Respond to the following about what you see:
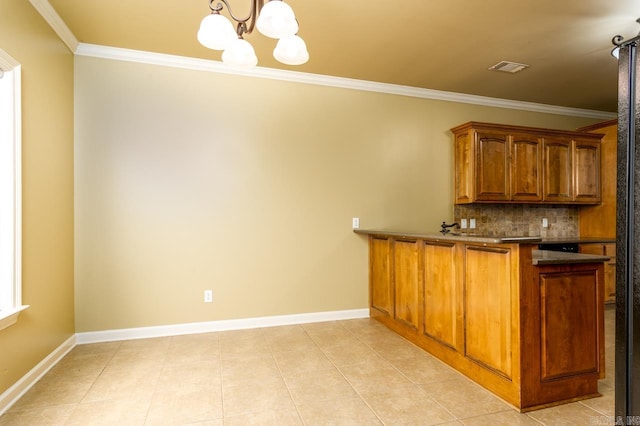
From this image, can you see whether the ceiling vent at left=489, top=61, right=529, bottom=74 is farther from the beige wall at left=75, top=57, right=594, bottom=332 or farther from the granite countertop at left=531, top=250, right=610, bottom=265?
the granite countertop at left=531, top=250, right=610, bottom=265

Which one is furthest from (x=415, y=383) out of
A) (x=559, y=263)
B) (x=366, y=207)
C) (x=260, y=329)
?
(x=366, y=207)

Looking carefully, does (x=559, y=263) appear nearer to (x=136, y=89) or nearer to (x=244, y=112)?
(x=244, y=112)

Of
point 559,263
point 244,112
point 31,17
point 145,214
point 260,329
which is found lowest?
point 260,329

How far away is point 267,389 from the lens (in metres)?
2.27

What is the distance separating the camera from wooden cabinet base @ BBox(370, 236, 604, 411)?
6.53 feet

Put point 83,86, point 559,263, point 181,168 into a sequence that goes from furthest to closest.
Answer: point 181,168
point 83,86
point 559,263

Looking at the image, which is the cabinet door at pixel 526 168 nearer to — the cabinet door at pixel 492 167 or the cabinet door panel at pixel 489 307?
the cabinet door at pixel 492 167

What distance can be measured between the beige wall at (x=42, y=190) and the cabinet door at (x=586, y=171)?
5.75 metres

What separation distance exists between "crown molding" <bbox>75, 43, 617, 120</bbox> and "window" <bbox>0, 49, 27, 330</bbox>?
116 centimetres

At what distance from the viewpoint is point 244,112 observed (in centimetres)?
356

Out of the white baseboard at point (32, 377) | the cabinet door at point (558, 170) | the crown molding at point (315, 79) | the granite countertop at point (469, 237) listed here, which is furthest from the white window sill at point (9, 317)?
the cabinet door at point (558, 170)

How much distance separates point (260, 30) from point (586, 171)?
4881 millimetres

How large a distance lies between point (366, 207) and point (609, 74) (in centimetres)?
299

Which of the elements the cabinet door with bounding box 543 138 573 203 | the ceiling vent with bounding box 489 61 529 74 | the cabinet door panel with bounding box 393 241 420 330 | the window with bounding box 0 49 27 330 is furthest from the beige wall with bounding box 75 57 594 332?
the cabinet door with bounding box 543 138 573 203
